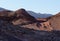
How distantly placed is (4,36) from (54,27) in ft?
75.6

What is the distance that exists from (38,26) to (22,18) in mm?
8912

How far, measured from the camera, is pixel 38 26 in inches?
1609

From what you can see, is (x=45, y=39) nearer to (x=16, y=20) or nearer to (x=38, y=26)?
(x=38, y=26)

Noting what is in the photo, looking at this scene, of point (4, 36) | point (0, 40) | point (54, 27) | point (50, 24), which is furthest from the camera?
point (50, 24)

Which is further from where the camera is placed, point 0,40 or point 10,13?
point 10,13

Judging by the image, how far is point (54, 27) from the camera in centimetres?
4081

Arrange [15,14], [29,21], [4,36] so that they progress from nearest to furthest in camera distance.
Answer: [4,36], [29,21], [15,14]

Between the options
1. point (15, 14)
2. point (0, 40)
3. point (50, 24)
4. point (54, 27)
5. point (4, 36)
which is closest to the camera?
point (0, 40)

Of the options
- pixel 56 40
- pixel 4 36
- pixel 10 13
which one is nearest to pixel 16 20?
pixel 10 13

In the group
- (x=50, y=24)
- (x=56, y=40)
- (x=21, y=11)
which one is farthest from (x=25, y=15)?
(x=56, y=40)

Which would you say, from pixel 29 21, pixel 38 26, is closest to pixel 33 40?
pixel 38 26

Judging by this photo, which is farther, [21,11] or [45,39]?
[21,11]

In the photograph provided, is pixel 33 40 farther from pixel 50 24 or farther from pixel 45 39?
pixel 50 24

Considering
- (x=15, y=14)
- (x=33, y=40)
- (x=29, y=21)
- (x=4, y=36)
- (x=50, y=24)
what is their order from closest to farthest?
(x=4, y=36)
(x=33, y=40)
(x=50, y=24)
(x=29, y=21)
(x=15, y=14)
